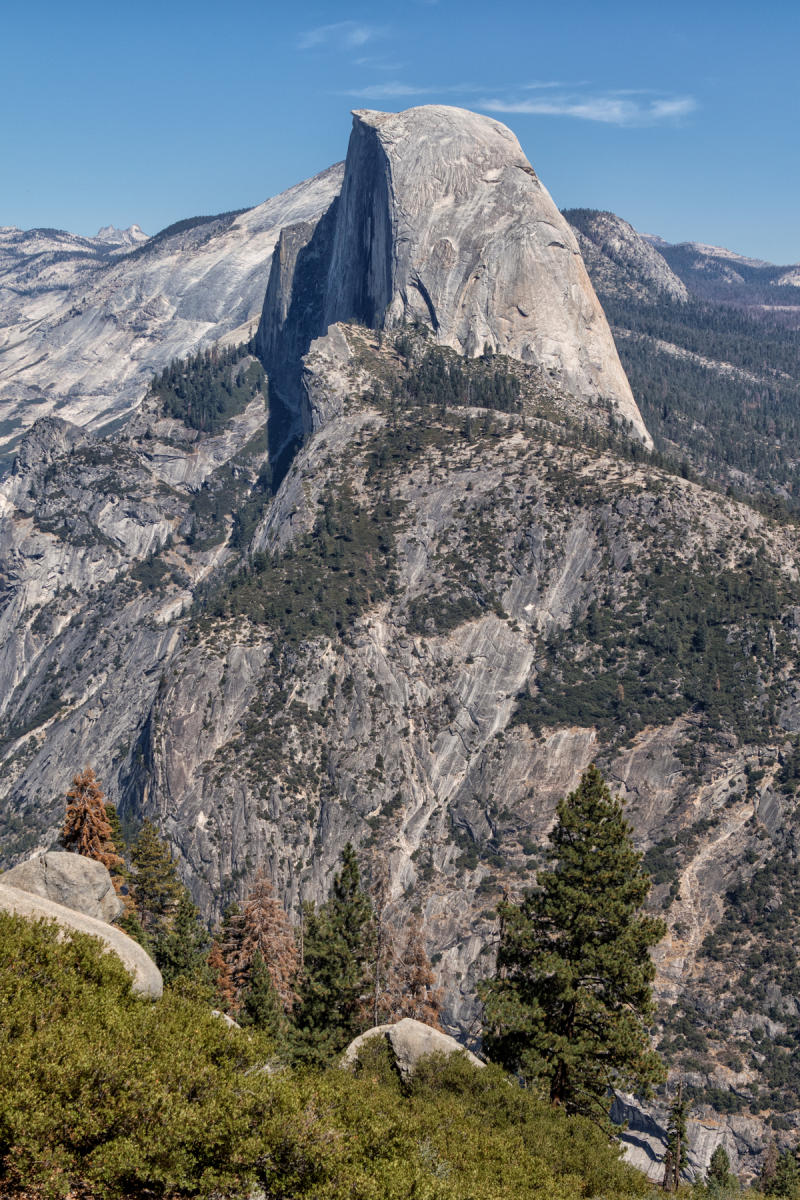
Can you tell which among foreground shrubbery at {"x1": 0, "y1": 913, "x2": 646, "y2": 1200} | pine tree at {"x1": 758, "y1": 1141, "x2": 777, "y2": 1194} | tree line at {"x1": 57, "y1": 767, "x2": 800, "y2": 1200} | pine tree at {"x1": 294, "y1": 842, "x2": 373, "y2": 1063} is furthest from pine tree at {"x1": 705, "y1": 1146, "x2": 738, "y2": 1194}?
foreground shrubbery at {"x1": 0, "y1": 913, "x2": 646, "y2": 1200}

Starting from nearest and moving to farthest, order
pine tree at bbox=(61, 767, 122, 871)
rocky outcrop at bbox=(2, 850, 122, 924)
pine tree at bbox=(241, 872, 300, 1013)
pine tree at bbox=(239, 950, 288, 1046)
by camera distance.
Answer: rocky outcrop at bbox=(2, 850, 122, 924), pine tree at bbox=(239, 950, 288, 1046), pine tree at bbox=(61, 767, 122, 871), pine tree at bbox=(241, 872, 300, 1013)

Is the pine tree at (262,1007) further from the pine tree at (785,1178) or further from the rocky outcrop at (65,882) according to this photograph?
the pine tree at (785,1178)

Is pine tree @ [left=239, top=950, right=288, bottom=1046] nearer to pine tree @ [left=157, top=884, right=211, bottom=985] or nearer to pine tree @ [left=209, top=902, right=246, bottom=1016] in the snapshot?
pine tree @ [left=157, top=884, right=211, bottom=985]

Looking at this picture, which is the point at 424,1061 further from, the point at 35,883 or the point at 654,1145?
the point at 654,1145

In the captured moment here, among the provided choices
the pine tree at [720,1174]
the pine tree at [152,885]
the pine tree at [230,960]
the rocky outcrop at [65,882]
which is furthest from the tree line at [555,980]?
the pine tree at [720,1174]

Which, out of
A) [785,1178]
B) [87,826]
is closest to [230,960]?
[87,826]

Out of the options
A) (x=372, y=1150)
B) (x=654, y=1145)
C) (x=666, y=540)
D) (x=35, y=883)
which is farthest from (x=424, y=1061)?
(x=666, y=540)

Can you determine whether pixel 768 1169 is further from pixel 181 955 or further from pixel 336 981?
pixel 181 955
